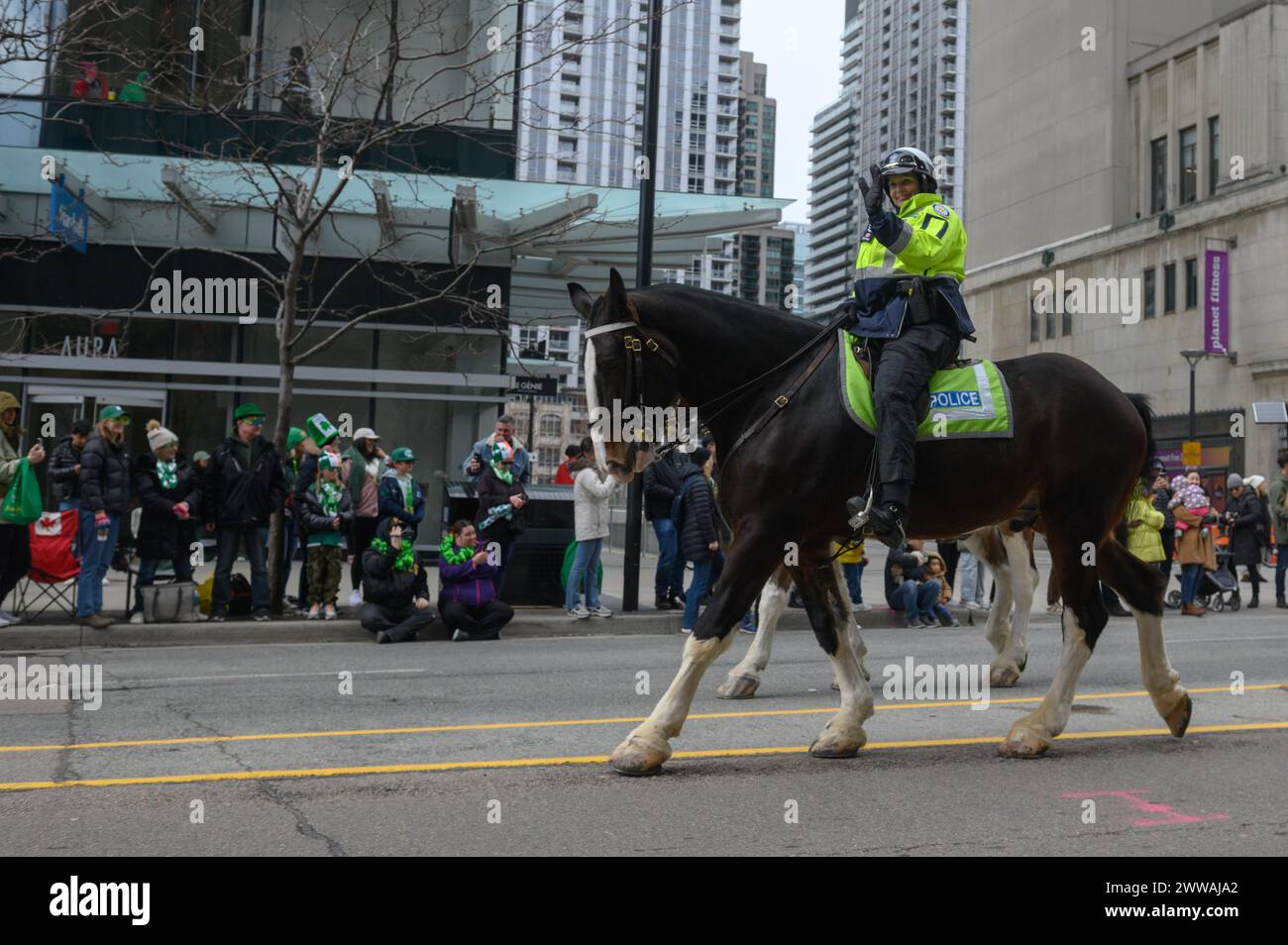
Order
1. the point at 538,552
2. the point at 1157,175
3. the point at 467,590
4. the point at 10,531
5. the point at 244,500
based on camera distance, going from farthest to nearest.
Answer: the point at 1157,175, the point at 538,552, the point at 244,500, the point at 467,590, the point at 10,531

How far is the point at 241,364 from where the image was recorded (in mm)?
23688

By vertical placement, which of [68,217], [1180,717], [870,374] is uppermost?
[68,217]

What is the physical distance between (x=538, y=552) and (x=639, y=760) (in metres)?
10.2

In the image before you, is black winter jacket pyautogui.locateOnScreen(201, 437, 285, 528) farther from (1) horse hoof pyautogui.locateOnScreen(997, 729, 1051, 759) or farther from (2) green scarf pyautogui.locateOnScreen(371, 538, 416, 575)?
(1) horse hoof pyautogui.locateOnScreen(997, 729, 1051, 759)

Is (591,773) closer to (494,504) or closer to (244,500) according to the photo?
(494,504)

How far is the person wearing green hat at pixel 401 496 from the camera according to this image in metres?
13.9

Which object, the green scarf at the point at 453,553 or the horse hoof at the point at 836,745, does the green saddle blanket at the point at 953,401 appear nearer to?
the horse hoof at the point at 836,745

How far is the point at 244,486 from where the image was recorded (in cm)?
1416

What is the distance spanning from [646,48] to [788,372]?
9.43m

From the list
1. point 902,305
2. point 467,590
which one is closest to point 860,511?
point 902,305

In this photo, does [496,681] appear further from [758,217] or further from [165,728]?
[758,217]

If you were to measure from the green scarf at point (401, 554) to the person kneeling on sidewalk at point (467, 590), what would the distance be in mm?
311

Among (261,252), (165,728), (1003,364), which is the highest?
(261,252)
